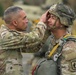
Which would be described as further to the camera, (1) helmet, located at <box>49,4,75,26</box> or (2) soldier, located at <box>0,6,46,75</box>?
(2) soldier, located at <box>0,6,46,75</box>

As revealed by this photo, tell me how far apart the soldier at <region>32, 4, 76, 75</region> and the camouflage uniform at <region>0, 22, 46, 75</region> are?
164mm

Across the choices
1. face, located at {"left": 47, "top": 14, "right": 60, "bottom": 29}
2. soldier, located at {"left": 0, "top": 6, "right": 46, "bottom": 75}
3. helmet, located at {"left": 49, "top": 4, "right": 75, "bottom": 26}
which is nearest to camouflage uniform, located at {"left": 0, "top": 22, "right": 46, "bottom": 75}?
soldier, located at {"left": 0, "top": 6, "right": 46, "bottom": 75}

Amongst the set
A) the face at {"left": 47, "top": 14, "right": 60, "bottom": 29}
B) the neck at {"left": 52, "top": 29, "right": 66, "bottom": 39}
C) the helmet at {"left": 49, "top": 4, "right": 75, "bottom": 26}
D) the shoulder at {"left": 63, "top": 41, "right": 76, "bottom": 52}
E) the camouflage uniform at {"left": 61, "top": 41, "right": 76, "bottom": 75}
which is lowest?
the camouflage uniform at {"left": 61, "top": 41, "right": 76, "bottom": 75}

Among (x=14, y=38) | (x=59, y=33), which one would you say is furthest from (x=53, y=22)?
(x=14, y=38)

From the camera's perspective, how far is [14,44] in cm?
525

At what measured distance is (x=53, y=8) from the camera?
16.8 feet

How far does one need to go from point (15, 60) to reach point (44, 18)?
2.07 ft

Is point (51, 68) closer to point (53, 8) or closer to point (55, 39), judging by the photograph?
point (55, 39)

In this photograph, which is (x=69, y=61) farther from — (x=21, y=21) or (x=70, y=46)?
(x=21, y=21)

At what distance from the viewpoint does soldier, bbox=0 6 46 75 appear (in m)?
5.23

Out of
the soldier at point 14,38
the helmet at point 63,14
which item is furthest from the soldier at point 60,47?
the soldier at point 14,38

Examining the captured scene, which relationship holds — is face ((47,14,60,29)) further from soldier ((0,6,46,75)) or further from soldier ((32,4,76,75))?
soldier ((0,6,46,75))

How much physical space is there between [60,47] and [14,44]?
621 mm

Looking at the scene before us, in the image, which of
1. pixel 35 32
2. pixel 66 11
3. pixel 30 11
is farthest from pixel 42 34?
pixel 30 11
